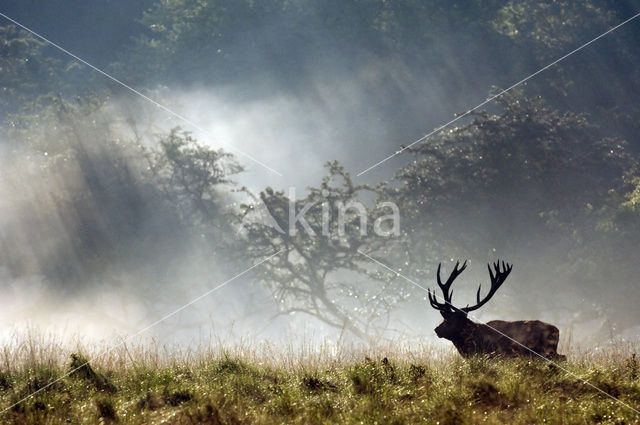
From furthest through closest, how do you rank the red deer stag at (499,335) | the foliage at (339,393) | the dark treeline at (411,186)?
1. the dark treeline at (411,186)
2. the red deer stag at (499,335)
3. the foliage at (339,393)

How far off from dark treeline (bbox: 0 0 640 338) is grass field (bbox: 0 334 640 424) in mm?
12824

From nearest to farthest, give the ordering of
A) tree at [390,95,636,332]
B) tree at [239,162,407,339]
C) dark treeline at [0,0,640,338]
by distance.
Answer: tree at [390,95,636,332] < dark treeline at [0,0,640,338] < tree at [239,162,407,339]

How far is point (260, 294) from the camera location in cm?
3641

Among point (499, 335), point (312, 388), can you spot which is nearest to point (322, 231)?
point (499, 335)

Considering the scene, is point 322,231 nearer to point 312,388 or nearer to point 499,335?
point 499,335

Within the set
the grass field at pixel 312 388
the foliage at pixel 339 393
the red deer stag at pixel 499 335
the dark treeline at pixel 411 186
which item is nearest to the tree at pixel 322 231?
the dark treeline at pixel 411 186

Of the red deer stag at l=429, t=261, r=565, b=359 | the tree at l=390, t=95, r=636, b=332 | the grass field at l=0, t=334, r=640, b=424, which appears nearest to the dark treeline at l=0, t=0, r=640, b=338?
the tree at l=390, t=95, r=636, b=332

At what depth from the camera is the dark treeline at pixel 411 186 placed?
79.0 feet

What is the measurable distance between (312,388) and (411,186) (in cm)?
1883

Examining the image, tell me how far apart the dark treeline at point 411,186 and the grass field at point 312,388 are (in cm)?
1282

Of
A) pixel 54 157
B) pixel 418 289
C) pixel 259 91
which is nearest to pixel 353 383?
pixel 418 289

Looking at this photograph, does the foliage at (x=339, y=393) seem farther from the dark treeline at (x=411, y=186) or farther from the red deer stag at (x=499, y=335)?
the dark treeline at (x=411, y=186)

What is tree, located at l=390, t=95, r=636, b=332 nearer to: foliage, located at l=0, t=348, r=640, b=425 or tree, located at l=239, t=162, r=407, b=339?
tree, located at l=239, t=162, r=407, b=339

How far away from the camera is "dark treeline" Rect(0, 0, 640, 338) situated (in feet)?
79.0
